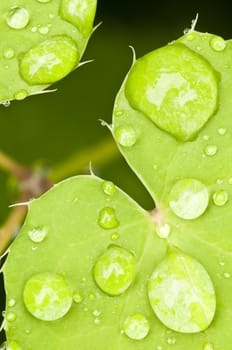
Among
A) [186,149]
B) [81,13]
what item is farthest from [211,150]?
[81,13]

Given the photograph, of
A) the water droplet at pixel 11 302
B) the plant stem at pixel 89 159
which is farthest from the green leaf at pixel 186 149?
the plant stem at pixel 89 159

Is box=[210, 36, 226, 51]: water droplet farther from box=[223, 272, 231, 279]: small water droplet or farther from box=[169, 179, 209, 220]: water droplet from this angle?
box=[223, 272, 231, 279]: small water droplet

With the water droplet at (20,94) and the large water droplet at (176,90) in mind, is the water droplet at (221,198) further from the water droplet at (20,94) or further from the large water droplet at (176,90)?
the water droplet at (20,94)

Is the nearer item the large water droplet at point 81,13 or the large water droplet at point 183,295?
the large water droplet at point 183,295

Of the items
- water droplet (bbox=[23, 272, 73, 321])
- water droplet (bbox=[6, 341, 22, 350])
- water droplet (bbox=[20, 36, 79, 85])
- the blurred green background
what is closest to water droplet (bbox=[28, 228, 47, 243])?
water droplet (bbox=[23, 272, 73, 321])

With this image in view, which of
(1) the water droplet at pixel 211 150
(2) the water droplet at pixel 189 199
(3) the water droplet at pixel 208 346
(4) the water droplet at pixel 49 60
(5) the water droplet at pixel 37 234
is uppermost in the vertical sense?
(4) the water droplet at pixel 49 60

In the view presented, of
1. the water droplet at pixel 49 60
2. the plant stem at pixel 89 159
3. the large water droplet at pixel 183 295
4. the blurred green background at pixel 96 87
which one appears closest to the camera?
the large water droplet at pixel 183 295

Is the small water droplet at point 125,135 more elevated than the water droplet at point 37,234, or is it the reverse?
the small water droplet at point 125,135
